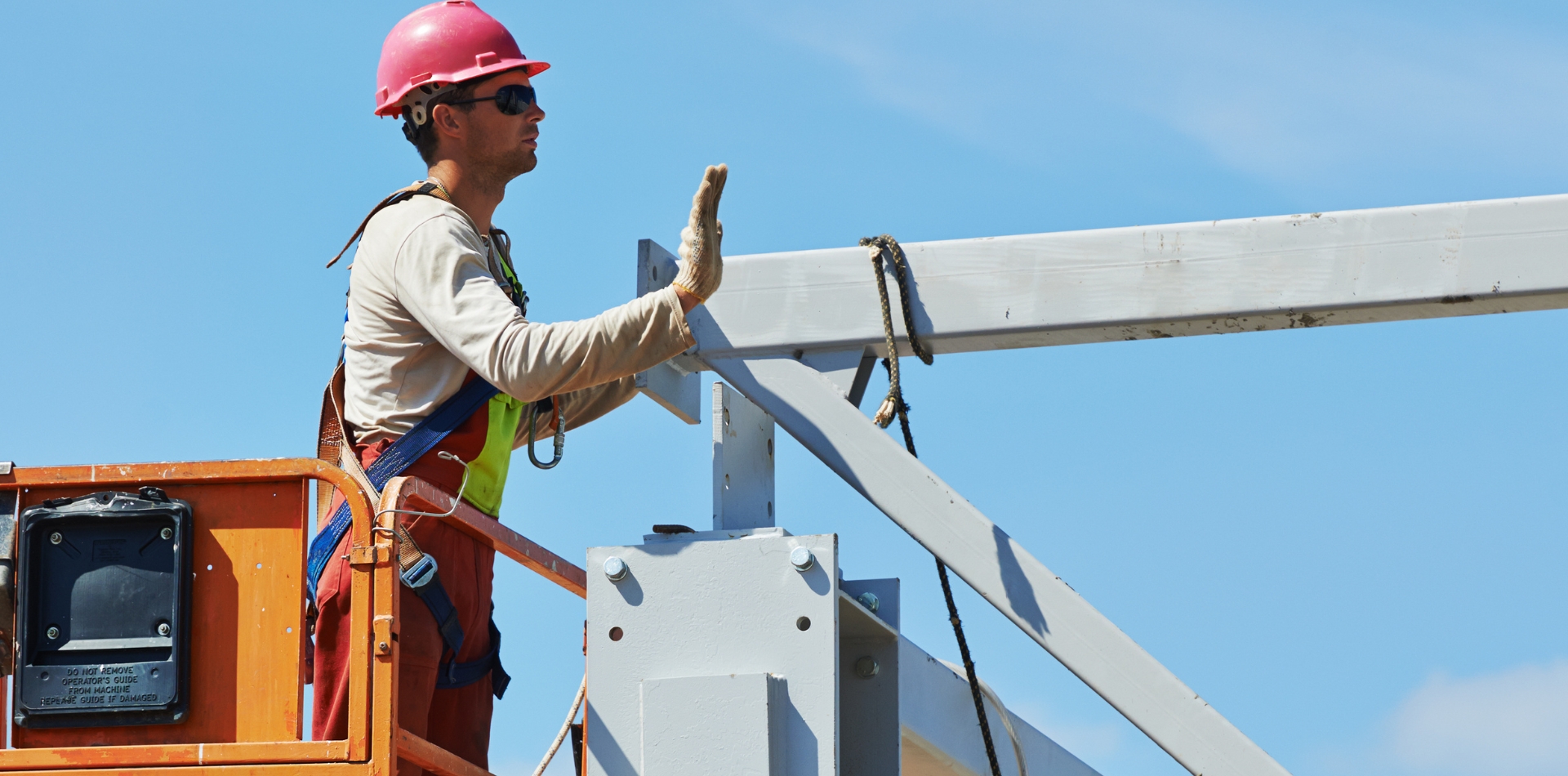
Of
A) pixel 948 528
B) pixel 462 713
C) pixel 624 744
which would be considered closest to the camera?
pixel 624 744

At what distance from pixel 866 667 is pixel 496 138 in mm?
1816

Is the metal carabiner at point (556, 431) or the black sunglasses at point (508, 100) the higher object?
the black sunglasses at point (508, 100)

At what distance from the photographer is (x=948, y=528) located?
4641 mm

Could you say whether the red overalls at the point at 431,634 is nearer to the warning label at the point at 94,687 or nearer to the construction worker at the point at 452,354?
the construction worker at the point at 452,354

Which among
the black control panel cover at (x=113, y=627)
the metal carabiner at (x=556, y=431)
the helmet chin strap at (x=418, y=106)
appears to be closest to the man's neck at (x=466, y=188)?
the helmet chin strap at (x=418, y=106)

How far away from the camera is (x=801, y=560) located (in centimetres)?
425

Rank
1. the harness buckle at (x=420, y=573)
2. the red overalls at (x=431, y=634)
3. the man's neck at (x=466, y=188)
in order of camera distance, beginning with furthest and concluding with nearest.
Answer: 1. the man's neck at (x=466, y=188)
2. the red overalls at (x=431, y=634)
3. the harness buckle at (x=420, y=573)

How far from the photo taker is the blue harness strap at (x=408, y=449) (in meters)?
4.86

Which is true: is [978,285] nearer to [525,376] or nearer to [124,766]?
[525,376]

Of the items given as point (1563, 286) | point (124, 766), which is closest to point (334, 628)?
point (124, 766)

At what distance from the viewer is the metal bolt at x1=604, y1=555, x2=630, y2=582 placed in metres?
4.34

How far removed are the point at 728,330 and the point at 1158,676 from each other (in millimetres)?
1361

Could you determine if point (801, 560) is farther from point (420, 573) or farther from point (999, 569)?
point (420, 573)

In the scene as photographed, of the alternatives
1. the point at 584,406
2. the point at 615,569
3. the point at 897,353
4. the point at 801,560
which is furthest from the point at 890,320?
the point at 584,406
